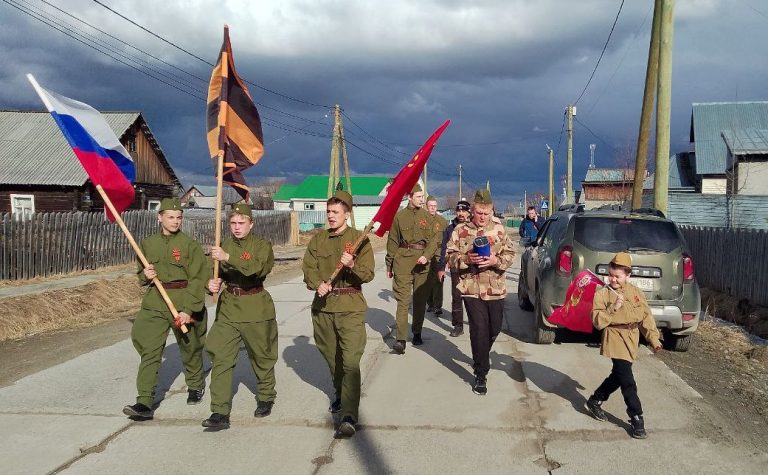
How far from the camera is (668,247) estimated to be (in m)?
7.26

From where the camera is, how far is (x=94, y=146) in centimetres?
593

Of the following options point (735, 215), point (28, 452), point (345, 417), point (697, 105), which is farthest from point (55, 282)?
point (697, 105)

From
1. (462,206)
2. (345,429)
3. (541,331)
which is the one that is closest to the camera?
(345,429)

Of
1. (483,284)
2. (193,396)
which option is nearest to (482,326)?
(483,284)

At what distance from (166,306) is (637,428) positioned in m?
3.89

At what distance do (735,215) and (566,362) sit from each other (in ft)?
64.0

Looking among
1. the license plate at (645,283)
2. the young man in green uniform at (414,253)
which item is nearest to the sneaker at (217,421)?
the young man in green uniform at (414,253)

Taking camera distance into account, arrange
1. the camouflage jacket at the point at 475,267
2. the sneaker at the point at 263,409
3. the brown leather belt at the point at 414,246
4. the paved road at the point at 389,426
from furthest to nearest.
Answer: the brown leather belt at the point at 414,246, the camouflage jacket at the point at 475,267, the sneaker at the point at 263,409, the paved road at the point at 389,426

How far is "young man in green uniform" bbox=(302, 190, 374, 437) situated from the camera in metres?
4.82

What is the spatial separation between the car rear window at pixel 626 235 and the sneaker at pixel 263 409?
422 centimetres

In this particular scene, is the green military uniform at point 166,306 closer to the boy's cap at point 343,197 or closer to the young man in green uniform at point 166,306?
the young man in green uniform at point 166,306

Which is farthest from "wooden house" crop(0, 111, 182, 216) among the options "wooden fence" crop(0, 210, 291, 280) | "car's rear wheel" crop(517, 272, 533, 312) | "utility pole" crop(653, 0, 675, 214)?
"utility pole" crop(653, 0, 675, 214)

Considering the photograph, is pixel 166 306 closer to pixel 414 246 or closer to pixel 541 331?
pixel 414 246

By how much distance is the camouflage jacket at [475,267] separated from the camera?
591 cm
